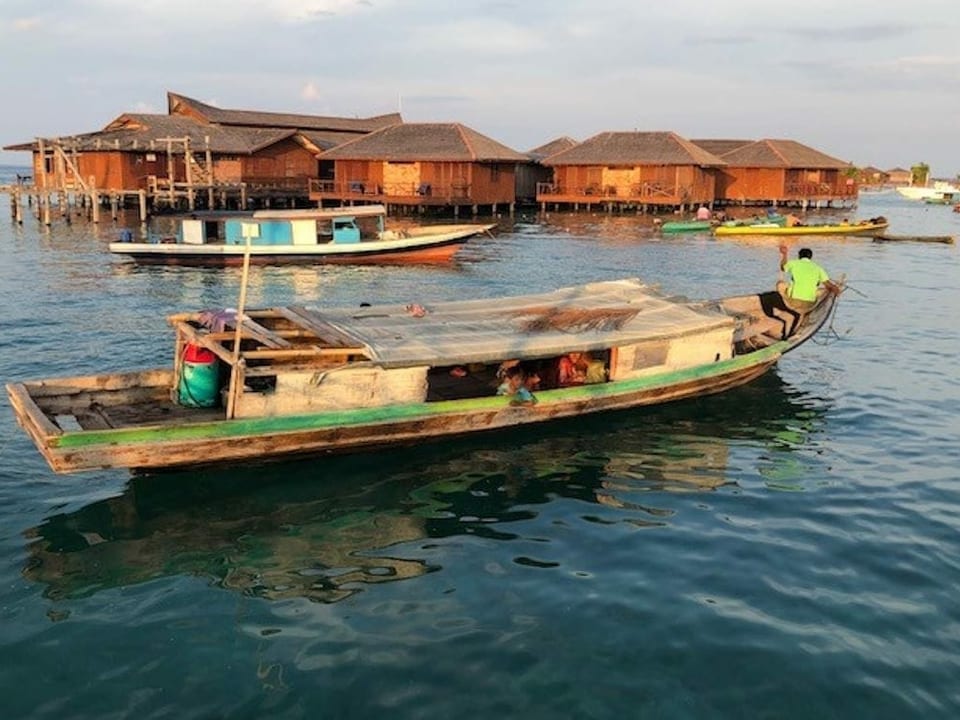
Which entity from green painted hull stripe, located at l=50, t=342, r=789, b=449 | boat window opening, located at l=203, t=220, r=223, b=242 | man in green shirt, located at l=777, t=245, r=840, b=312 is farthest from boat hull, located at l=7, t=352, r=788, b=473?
boat window opening, located at l=203, t=220, r=223, b=242

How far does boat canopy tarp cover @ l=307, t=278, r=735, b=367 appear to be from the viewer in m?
10.4

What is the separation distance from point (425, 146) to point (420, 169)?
4.20ft

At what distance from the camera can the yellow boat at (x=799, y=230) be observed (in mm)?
40188

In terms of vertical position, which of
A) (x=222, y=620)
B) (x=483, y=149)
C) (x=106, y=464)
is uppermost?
(x=483, y=149)

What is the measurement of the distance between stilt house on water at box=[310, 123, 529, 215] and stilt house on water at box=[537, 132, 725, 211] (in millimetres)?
4906

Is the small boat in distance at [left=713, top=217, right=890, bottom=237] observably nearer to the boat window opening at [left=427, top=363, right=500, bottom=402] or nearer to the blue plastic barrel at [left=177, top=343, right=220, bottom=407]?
the boat window opening at [left=427, top=363, right=500, bottom=402]

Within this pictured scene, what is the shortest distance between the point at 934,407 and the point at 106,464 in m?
11.9

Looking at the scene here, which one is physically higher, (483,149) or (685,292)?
(483,149)

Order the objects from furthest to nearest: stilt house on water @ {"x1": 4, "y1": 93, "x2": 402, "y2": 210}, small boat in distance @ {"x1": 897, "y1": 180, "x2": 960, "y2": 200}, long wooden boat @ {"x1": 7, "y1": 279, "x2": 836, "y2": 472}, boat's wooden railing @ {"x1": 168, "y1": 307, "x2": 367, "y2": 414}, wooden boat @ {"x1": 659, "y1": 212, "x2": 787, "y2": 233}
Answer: small boat in distance @ {"x1": 897, "y1": 180, "x2": 960, "y2": 200}
stilt house on water @ {"x1": 4, "y1": 93, "x2": 402, "y2": 210}
wooden boat @ {"x1": 659, "y1": 212, "x2": 787, "y2": 233}
boat's wooden railing @ {"x1": 168, "y1": 307, "x2": 367, "y2": 414}
long wooden boat @ {"x1": 7, "y1": 279, "x2": 836, "y2": 472}

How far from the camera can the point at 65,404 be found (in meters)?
9.73

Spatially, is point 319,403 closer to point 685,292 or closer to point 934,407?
point 934,407

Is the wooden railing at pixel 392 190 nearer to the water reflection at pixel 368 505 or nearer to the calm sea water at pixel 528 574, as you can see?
the calm sea water at pixel 528 574

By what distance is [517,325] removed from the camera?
38.6ft

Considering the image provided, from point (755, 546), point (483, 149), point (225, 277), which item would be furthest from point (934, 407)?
point (483, 149)
